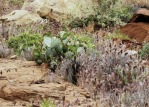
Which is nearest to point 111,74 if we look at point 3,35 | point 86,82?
point 86,82

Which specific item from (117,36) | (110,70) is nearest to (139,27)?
(117,36)

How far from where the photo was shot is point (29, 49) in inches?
267

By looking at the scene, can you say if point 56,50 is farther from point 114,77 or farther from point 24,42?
point 24,42

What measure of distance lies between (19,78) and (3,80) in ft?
0.71

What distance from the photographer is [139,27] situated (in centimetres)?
1011

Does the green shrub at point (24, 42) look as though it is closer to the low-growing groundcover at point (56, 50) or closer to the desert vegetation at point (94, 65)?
the desert vegetation at point (94, 65)

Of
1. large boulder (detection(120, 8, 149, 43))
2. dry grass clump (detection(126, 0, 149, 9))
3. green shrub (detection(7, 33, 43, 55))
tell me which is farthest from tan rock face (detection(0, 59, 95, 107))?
dry grass clump (detection(126, 0, 149, 9))

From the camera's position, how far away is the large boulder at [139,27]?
388 inches

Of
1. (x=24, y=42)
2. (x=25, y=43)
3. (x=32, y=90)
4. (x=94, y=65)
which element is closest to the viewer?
(x=32, y=90)

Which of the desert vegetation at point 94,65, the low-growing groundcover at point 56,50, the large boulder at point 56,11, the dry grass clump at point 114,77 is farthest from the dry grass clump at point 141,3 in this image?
the dry grass clump at point 114,77

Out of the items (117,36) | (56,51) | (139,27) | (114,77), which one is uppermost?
(56,51)

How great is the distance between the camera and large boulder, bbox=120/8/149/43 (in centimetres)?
985

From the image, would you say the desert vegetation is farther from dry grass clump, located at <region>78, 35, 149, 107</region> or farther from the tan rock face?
the tan rock face

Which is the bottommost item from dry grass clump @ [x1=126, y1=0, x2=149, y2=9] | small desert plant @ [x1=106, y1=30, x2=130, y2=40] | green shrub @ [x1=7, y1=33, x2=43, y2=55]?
small desert plant @ [x1=106, y1=30, x2=130, y2=40]
